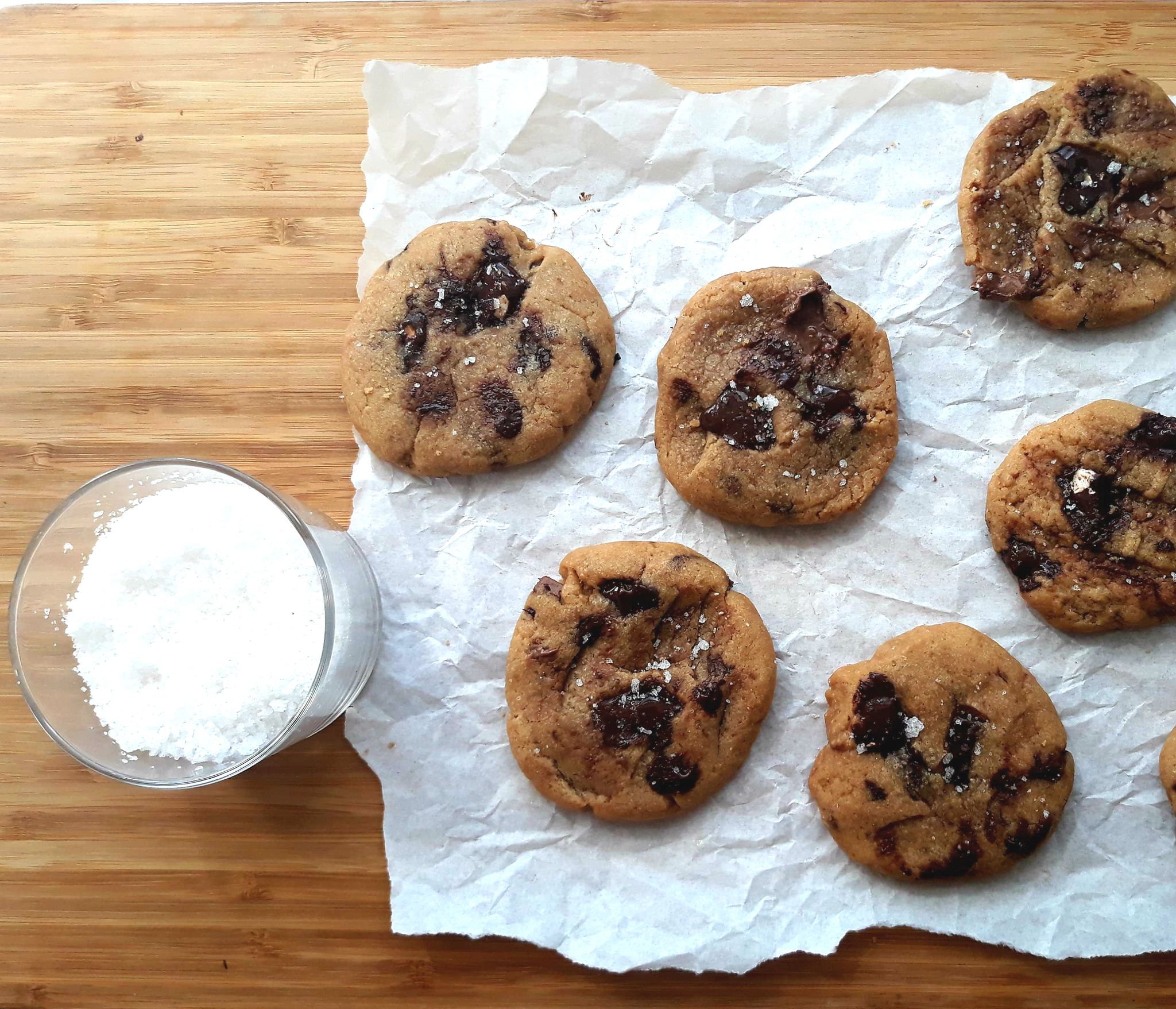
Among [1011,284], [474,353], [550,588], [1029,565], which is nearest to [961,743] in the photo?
[1029,565]

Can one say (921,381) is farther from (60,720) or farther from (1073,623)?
(60,720)

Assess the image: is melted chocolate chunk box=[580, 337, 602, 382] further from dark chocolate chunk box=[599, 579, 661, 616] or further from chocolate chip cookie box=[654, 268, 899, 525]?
dark chocolate chunk box=[599, 579, 661, 616]

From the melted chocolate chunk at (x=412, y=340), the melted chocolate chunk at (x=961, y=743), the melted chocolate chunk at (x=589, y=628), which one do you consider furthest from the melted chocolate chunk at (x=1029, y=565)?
the melted chocolate chunk at (x=412, y=340)

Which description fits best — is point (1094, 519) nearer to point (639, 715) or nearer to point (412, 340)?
point (639, 715)

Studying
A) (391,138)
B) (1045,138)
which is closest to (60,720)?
(391,138)

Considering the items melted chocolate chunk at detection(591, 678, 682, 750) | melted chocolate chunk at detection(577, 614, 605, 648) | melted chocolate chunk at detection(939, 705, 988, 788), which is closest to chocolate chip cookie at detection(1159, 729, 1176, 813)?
melted chocolate chunk at detection(939, 705, 988, 788)
